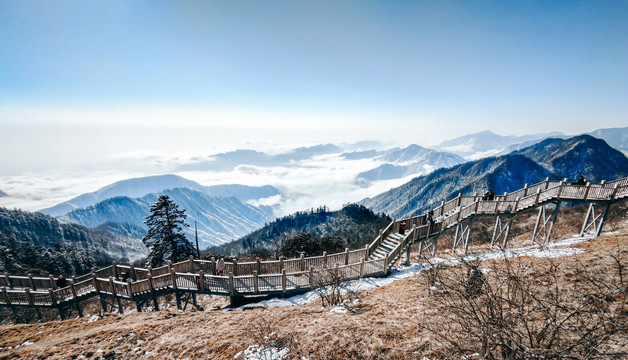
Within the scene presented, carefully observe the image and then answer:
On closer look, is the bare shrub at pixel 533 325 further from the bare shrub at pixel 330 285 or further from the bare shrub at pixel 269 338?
the bare shrub at pixel 330 285

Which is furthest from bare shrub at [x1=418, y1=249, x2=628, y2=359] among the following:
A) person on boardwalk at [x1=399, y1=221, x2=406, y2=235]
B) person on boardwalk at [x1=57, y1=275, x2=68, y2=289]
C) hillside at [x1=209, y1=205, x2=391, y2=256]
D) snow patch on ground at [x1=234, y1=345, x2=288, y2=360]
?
hillside at [x1=209, y1=205, x2=391, y2=256]

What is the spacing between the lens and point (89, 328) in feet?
35.5

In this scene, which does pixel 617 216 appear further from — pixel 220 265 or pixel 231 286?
pixel 220 265

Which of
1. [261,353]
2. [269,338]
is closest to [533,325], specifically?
[261,353]

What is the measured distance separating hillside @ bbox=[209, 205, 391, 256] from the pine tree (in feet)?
235

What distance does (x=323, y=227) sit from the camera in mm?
142750

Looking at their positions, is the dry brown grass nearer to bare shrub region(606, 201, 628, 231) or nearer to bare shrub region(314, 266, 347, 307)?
bare shrub region(314, 266, 347, 307)

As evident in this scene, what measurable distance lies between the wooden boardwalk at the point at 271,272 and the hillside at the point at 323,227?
73758 mm

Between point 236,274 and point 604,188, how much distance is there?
79.0ft

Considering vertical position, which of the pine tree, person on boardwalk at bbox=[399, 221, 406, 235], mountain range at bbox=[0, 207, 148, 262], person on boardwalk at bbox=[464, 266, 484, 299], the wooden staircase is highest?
person on boardwalk at bbox=[464, 266, 484, 299]

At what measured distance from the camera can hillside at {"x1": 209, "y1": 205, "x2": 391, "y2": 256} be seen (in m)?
A: 107

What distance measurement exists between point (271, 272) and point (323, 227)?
130 metres

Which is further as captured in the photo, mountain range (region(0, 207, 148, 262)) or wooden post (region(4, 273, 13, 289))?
mountain range (region(0, 207, 148, 262))

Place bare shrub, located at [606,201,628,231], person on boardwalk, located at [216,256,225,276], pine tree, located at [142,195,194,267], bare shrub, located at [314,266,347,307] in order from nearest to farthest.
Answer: bare shrub, located at [314,266,347,307] < person on boardwalk, located at [216,256,225,276] < bare shrub, located at [606,201,628,231] < pine tree, located at [142,195,194,267]
